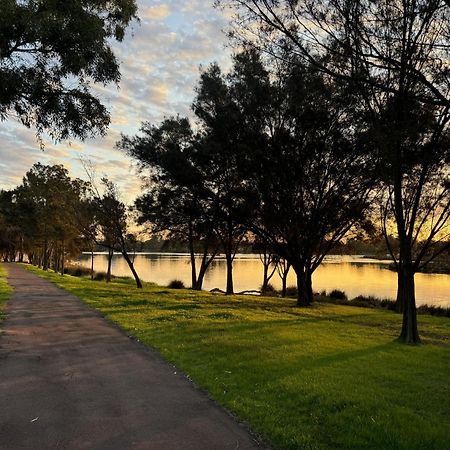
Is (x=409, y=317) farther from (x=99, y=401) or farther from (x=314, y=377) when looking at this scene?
(x=99, y=401)

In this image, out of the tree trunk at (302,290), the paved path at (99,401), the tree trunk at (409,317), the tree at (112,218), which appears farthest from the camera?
the tree at (112,218)

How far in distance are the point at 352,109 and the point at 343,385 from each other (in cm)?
1447

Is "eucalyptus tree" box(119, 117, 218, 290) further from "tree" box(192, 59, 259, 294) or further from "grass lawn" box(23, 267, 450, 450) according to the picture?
"grass lawn" box(23, 267, 450, 450)

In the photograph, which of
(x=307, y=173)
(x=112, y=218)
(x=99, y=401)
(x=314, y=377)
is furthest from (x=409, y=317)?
(x=112, y=218)

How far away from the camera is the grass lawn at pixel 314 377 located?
18.7 ft

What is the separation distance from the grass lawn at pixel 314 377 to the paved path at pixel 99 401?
48 centimetres

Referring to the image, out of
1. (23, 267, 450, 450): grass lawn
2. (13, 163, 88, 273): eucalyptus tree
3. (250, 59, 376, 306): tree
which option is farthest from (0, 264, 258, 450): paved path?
(13, 163, 88, 273): eucalyptus tree

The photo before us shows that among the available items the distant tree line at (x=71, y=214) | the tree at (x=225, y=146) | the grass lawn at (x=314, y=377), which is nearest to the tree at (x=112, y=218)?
the distant tree line at (x=71, y=214)

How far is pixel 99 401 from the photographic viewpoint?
6.66 m

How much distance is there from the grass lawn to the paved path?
0.48m

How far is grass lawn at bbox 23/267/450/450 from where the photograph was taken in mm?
5699

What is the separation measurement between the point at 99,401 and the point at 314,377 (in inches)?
146

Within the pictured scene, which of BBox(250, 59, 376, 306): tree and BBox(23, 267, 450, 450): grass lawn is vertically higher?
BBox(250, 59, 376, 306): tree

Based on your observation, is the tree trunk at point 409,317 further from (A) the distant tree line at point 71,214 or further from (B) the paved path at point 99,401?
(A) the distant tree line at point 71,214
